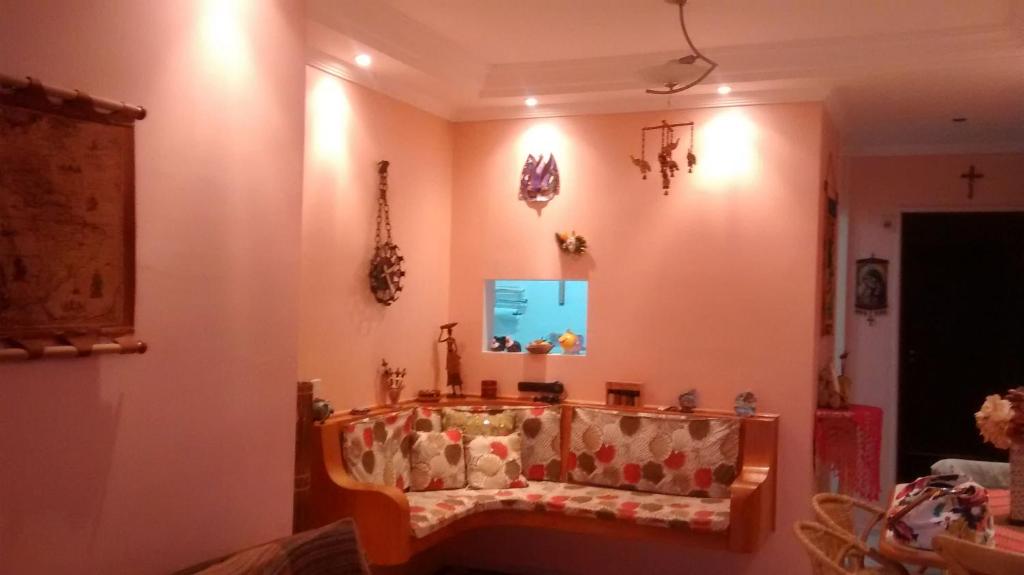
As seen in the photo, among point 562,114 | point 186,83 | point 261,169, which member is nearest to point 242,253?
point 261,169

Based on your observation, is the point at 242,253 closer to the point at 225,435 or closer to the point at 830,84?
the point at 225,435

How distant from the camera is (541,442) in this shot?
477 centimetres

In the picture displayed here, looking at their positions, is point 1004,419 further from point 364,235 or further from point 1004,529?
point 364,235

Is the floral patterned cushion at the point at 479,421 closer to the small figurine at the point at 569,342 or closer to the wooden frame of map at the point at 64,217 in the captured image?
the small figurine at the point at 569,342

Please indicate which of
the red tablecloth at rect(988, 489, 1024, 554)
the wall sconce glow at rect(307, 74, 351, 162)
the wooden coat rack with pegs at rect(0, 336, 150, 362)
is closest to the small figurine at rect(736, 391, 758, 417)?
the red tablecloth at rect(988, 489, 1024, 554)

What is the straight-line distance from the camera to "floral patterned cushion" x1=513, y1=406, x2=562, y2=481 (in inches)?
187

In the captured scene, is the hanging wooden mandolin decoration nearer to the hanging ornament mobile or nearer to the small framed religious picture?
the hanging ornament mobile

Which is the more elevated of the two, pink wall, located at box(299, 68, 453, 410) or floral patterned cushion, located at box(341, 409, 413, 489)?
pink wall, located at box(299, 68, 453, 410)

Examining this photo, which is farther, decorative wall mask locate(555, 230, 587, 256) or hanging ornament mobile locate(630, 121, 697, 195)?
decorative wall mask locate(555, 230, 587, 256)

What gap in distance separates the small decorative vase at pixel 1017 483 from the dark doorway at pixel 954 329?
11.6 ft

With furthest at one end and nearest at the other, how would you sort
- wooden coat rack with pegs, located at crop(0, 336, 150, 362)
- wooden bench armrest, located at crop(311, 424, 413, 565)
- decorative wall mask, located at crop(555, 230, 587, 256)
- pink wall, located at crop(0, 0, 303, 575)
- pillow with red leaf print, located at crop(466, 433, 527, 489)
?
decorative wall mask, located at crop(555, 230, 587, 256) → pillow with red leaf print, located at crop(466, 433, 527, 489) → wooden bench armrest, located at crop(311, 424, 413, 565) → pink wall, located at crop(0, 0, 303, 575) → wooden coat rack with pegs, located at crop(0, 336, 150, 362)

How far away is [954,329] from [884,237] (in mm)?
808

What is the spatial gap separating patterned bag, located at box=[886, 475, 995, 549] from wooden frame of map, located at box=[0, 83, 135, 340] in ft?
7.29

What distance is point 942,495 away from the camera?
8.77ft
